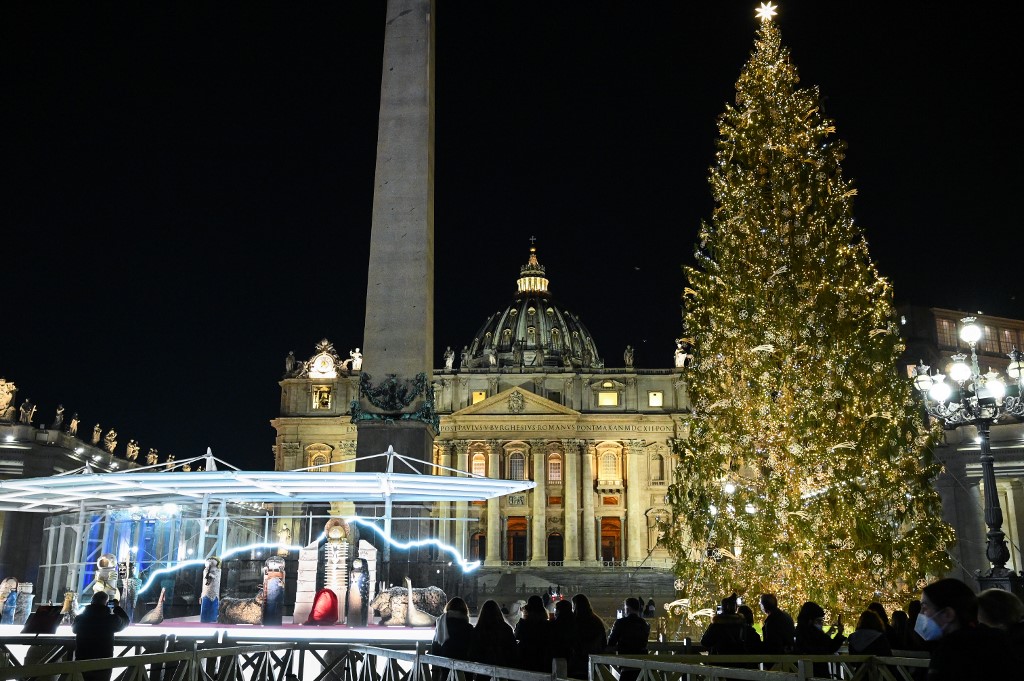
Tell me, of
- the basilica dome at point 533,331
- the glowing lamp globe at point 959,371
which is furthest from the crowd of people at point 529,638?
the basilica dome at point 533,331

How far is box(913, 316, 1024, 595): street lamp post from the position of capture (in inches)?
591

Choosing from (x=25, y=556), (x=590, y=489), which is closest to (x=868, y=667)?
(x=25, y=556)

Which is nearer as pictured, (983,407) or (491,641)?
(491,641)

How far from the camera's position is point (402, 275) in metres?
17.5

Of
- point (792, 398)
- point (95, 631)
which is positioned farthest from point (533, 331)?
point (95, 631)

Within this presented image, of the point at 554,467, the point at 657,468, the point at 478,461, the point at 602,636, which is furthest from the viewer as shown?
the point at 554,467

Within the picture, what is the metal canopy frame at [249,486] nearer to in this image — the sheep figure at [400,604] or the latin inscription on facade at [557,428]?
the sheep figure at [400,604]

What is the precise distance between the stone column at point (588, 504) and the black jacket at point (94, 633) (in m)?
69.2

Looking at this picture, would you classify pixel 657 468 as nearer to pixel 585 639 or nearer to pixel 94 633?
pixel 94 633

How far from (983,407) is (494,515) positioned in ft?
213

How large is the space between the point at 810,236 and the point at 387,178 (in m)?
8.07

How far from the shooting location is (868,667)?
6.26 meters

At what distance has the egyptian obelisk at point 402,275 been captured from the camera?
17219 mm

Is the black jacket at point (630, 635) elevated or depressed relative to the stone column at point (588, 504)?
depressed
